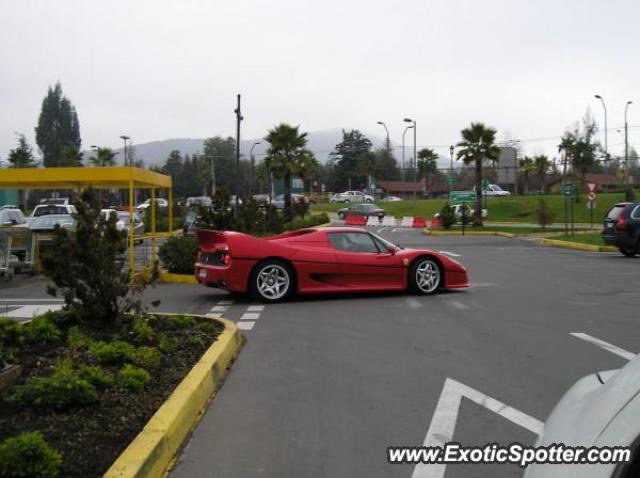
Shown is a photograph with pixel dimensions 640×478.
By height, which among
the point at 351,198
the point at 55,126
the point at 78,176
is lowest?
the point at 78,176

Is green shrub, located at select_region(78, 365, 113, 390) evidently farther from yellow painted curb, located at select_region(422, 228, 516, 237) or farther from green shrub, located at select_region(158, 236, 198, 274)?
yellow painted curb, located at select_region(422, 228, 516, 237)

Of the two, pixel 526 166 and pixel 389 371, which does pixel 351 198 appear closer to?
pixel 526 166

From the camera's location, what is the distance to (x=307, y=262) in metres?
11.9

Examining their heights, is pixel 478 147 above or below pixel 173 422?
above

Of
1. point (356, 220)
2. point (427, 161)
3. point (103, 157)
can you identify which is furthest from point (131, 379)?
point (427, 161)

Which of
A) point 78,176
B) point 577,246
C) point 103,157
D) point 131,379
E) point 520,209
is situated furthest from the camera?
point 103,157

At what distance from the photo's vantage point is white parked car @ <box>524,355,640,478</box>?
2.29 m

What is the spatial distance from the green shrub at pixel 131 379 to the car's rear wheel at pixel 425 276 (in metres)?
7.50

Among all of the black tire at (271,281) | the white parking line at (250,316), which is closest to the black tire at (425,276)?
the black tire at (271,281)

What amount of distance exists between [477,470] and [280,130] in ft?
132

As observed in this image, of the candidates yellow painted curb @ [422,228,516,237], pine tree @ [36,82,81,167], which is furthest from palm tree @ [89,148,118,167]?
pine tree @ [36,82,81,167]

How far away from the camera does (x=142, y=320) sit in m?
7.57

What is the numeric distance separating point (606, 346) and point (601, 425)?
612cm

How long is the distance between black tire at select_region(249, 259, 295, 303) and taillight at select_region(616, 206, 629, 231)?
13.4m
